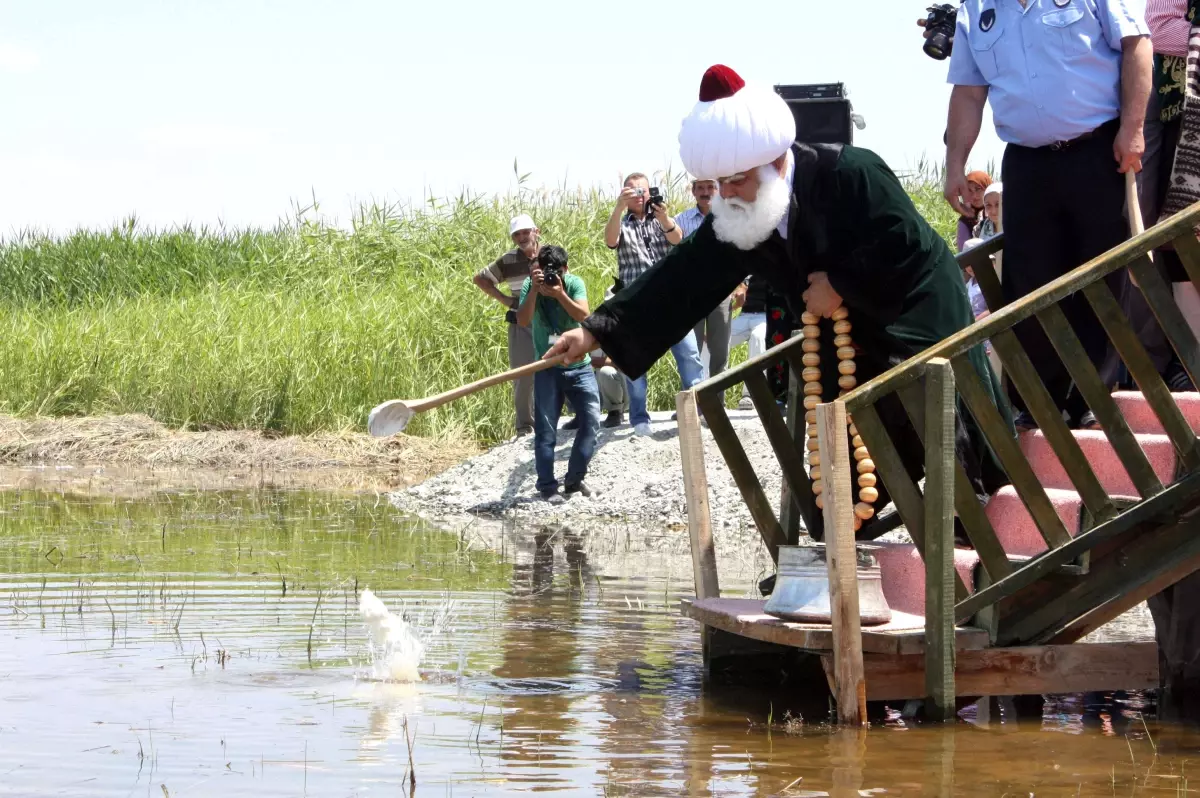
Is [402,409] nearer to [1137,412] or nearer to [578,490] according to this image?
[1137,412]

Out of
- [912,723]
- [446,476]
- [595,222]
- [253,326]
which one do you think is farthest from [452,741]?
[595,222]

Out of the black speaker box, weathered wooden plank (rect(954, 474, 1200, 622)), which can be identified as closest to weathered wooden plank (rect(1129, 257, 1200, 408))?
weathered wooden plank (rect(954, 474, 1200, 622))

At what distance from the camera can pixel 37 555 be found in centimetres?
1003

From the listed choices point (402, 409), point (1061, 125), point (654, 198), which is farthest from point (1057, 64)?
point (654, 198)

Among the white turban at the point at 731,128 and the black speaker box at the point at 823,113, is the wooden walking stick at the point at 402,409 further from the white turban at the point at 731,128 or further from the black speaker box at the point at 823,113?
the black speaker box at the point at 823,113

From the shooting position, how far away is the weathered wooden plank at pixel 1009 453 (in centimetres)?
537

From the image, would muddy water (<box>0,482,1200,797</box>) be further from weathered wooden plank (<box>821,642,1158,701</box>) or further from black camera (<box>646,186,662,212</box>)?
black camera (<box>646,186,662,212</box>)

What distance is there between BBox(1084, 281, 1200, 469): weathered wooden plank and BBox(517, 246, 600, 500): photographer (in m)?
6.86

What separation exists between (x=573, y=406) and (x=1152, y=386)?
7.48m

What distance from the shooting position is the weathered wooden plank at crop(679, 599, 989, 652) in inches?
214

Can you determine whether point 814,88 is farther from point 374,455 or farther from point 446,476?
point 374,455

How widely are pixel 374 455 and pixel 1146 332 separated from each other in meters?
11.6

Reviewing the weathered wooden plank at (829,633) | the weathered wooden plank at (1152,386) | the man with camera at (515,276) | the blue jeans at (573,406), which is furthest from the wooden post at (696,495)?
the man with camera at (515,276)

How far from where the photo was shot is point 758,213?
578 cm
